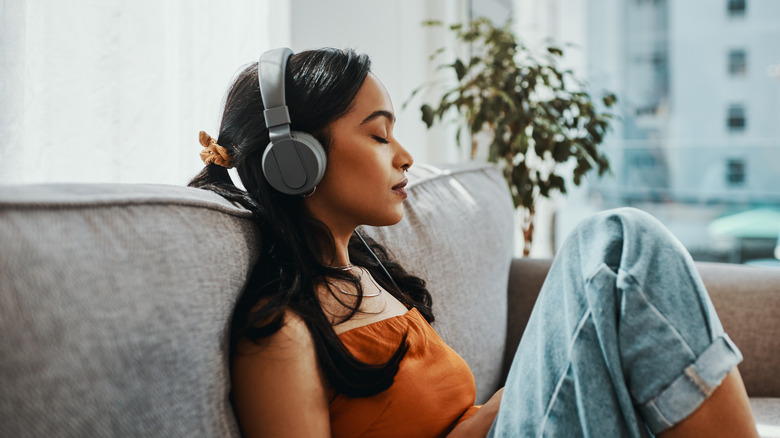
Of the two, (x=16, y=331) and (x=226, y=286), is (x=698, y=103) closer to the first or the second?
(x=226, y=286)

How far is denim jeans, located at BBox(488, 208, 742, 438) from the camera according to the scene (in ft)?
1.93

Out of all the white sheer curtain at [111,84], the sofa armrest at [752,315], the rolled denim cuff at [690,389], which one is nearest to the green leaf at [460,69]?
the white sheer curtain at [111,84]

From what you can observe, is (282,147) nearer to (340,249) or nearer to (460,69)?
(340,249)

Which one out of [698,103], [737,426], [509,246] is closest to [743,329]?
[509,246]

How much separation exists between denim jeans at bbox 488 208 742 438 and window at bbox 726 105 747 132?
3065 mm

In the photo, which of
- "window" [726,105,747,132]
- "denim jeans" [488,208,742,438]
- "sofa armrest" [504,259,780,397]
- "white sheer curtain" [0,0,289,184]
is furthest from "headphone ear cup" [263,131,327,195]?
"window" [726,105,747,132]

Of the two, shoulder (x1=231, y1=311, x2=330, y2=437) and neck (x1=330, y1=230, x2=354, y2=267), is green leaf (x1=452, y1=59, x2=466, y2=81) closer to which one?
neck (x1=330, y1=230, x2=354, y2=267)

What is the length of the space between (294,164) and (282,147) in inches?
1.0

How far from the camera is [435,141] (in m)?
2.43

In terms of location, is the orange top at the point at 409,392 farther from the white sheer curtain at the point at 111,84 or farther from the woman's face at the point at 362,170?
the white sheer curtain at the point at 111,84

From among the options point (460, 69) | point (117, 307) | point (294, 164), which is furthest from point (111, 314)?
point (460, 69)

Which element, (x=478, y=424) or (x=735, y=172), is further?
(x=735, y=172)

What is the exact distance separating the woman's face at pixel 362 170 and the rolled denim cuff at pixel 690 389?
0.42 metres

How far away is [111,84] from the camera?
1.08 meters
